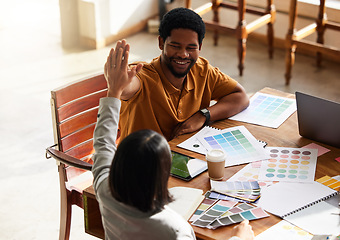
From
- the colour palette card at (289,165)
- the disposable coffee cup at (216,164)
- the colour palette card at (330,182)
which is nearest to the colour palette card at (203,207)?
the disposable coffee cup at (216,164)

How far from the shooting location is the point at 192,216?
1.85 m

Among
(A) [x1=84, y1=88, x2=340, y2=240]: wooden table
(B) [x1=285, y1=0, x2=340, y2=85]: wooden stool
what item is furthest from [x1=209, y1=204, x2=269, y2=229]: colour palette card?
(B) [x1=285, y1=0, x2=340, y2=85]: wooden stool

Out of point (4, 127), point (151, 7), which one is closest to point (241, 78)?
point (151, 7)

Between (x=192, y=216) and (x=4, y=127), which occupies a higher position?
(x=192, y=216)

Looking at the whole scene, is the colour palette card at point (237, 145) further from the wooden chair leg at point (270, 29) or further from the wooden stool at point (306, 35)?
the wooden chair leg at point (270, 29)

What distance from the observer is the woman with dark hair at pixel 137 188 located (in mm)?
1362

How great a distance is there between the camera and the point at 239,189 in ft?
6.51

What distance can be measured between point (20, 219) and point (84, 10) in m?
2.64

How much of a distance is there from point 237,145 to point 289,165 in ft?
0.79

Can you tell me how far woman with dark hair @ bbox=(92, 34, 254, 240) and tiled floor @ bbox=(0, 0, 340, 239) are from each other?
1.42m

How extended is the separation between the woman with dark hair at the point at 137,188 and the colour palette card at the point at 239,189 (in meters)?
0.47

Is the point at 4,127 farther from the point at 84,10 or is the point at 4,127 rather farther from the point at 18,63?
the point at 84,10

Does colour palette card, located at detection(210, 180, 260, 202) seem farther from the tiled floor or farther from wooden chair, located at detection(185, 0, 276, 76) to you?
wooden chair, located at detection(185, 0, 276, 76)

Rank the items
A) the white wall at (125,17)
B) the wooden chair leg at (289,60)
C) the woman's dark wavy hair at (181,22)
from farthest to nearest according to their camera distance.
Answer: the white wall at (125,17) → the wooden chair leg at (289,60) → the woman's dark wavy hair at (181,22)
